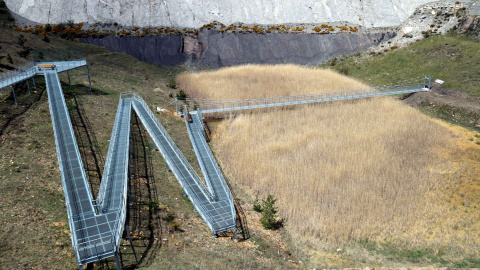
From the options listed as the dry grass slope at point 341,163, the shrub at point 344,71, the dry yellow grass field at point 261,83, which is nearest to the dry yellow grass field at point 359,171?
the dry grass slope at point 341,163

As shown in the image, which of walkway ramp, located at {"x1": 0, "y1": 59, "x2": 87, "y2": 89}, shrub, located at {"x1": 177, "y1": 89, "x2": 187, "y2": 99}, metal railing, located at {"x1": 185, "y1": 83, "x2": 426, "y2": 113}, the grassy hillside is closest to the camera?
the grassy hillside

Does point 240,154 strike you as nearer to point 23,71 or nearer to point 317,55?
point 23,71

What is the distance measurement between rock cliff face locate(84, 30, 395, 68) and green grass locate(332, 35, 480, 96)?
181 inches

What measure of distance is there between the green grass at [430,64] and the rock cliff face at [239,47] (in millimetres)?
4594

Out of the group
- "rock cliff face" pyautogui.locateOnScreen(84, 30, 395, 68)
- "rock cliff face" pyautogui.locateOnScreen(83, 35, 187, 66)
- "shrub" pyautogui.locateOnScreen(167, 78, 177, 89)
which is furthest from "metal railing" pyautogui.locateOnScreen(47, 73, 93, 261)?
"rock cliff face" pyautogui.locateOnScreen(84, 30, 395, 68)

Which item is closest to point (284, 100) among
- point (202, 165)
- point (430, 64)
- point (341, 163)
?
point (341, 163)

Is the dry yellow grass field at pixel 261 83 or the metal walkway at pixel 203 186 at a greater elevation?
the dry yellow grass field at pixel 261 83

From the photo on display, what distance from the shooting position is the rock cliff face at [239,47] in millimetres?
59938

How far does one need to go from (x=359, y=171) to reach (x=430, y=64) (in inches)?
1218

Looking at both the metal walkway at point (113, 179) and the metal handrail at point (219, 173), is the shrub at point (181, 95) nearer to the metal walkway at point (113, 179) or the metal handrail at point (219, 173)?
the metal walkway at point (113, 179)

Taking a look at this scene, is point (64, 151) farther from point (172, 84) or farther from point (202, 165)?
point (172, 84)

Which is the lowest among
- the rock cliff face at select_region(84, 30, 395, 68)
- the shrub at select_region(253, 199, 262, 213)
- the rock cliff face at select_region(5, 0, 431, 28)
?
the shrub at select_region(253, 199, 262, 213)

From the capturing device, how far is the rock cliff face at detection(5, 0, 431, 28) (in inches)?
2689

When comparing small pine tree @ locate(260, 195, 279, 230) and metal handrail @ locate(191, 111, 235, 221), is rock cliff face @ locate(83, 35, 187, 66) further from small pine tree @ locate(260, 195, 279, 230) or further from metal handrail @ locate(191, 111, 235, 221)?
small pine tree @ locate(260, 195, 279, 230)
